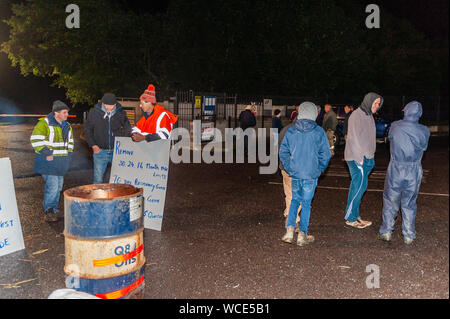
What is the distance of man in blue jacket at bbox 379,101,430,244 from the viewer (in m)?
6.04

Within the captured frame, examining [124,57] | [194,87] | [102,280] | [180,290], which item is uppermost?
[124,57]

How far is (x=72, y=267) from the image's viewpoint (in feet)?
13.3

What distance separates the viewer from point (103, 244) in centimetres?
396

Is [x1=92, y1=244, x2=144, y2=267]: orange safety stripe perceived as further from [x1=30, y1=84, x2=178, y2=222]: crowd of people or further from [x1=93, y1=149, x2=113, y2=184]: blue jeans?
[x1=93, y1=149, x2=113, y2=184]: blue jeans

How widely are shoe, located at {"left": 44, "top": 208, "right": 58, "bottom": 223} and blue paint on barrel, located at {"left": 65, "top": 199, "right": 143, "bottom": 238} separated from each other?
348cm

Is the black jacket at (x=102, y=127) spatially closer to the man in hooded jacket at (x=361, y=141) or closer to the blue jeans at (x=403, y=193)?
the man in hooded jacket at (x=361, y=141)

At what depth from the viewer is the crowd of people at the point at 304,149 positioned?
600cm

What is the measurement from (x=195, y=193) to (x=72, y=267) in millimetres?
5691

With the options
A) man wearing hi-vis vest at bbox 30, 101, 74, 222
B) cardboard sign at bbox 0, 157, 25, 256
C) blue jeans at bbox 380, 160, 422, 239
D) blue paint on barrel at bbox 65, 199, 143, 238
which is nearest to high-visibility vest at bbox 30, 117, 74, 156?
man wearing hi-vis vest at bbox 30, 101, 74, 222

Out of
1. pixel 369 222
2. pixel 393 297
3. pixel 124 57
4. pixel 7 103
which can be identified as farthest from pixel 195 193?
pixel 7 103

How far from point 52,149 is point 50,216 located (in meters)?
1.07

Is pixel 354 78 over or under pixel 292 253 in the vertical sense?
over

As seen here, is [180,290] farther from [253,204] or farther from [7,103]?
[7,103]

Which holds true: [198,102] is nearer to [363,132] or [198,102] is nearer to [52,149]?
[52,149]
